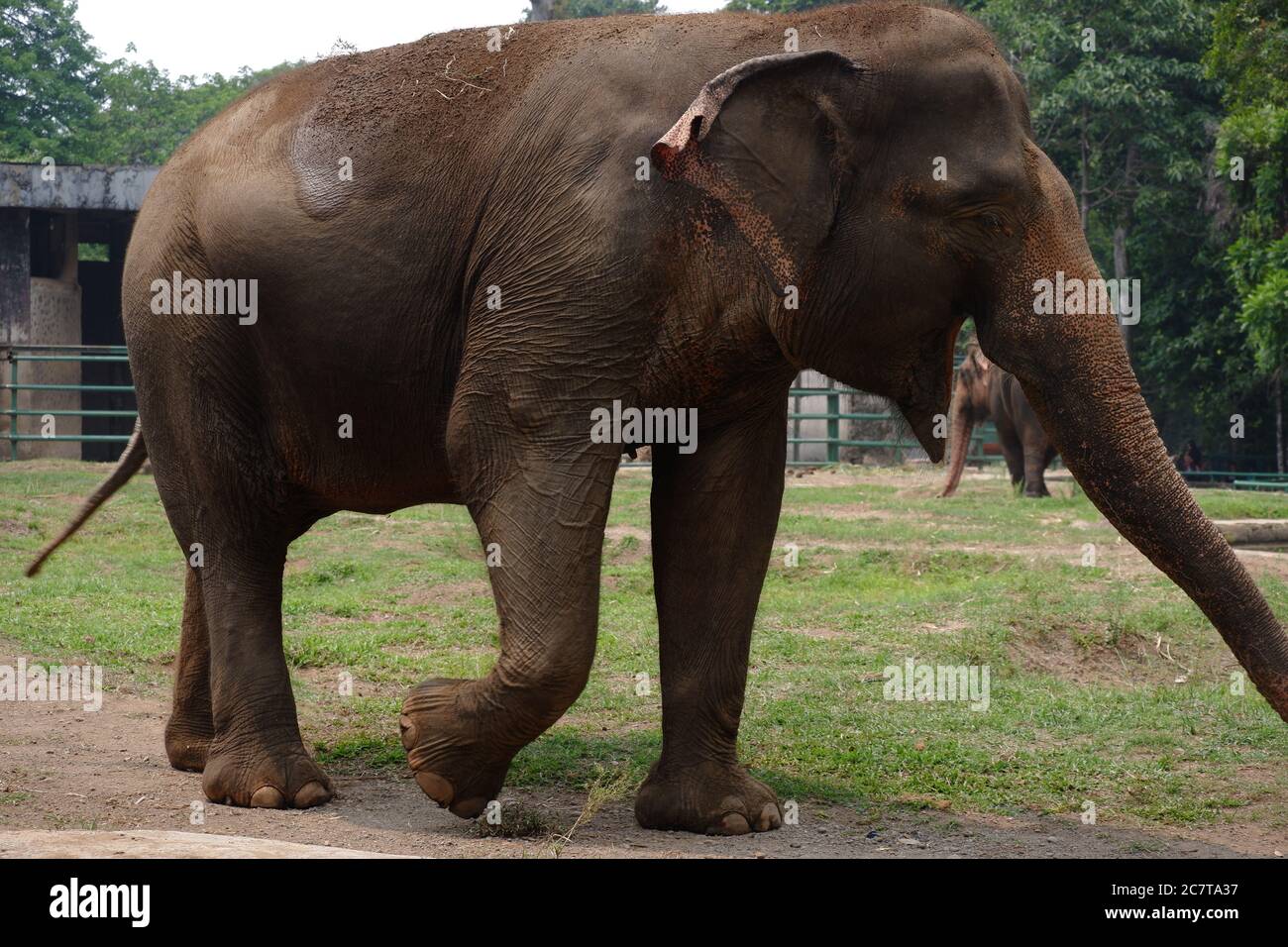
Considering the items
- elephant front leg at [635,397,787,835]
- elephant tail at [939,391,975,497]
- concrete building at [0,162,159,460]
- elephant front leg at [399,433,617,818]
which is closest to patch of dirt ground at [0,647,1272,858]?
elephant front leg at [635,397,787,835]

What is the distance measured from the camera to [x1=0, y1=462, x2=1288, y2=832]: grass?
224 inches

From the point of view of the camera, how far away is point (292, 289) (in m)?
4.91

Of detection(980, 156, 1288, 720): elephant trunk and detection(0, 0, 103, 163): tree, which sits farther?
detection(0, 0, 103, 163): tree

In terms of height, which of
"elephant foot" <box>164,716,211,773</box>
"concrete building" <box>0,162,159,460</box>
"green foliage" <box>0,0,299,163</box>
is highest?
"green foliage" <box>0,0,299,163</box>

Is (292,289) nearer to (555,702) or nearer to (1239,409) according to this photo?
(555,702)

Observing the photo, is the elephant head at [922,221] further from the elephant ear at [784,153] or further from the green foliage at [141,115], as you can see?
the green foliage at [141,115]

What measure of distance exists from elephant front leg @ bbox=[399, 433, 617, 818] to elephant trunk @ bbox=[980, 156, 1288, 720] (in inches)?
49.8

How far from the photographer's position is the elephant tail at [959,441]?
15.7 meters

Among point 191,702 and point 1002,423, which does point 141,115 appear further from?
point 191,702

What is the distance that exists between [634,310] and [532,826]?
5.27 ft

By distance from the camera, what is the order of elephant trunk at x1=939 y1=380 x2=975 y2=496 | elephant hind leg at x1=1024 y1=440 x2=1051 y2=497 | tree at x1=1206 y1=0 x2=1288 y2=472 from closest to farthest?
elephant trunk at x1=939 y1=380 x2=975 y2=496
tree at x1=1206 y1=0 x2=1288 y2=472
elephant hind leg at x1=1024 y1=440 x2=1051 y2=497

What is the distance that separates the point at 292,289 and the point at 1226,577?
2955 millimetres

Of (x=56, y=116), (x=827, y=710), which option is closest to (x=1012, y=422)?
(x=827, y=710)

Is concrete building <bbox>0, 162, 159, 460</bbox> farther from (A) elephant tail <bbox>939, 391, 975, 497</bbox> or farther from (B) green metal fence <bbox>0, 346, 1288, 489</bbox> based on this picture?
(A) elephant tail <bbox>939, 391, 975, 497</bbox>
